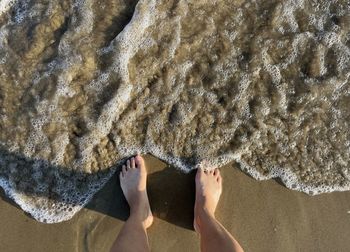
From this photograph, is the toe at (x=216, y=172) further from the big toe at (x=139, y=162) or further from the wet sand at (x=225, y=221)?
the big toe at (x=139, y=162)

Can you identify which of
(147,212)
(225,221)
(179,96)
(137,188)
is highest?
(179,96)

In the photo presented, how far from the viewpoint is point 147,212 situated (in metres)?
2.81

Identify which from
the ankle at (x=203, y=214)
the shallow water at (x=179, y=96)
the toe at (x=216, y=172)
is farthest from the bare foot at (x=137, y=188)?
the toe at (x=216, y=172)

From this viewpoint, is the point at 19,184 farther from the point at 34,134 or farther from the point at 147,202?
the point at 147,202

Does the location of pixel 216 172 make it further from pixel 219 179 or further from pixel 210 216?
pixel 210 216

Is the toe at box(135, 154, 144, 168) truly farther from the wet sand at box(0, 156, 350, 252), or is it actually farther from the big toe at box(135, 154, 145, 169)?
the wet sand at box(0, 156, 350, 252)

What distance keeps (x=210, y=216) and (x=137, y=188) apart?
0.54m

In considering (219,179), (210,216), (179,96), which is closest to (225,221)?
(210,216)

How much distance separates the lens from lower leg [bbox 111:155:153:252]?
103 inches

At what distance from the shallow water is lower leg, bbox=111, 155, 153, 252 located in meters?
0.14

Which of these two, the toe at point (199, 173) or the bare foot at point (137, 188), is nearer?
the bare foot at point (137, 188)

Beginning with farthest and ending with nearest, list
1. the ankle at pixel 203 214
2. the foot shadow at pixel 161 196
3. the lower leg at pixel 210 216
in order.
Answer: the foot shadow at pixel 161 196 → the ankle at pixel 203 214 → the lower leg at pixel 210 216

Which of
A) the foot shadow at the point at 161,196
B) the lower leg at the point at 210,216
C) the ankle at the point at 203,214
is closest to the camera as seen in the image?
the lower leg at the point at 210,216

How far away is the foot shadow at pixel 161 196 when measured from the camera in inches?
113
